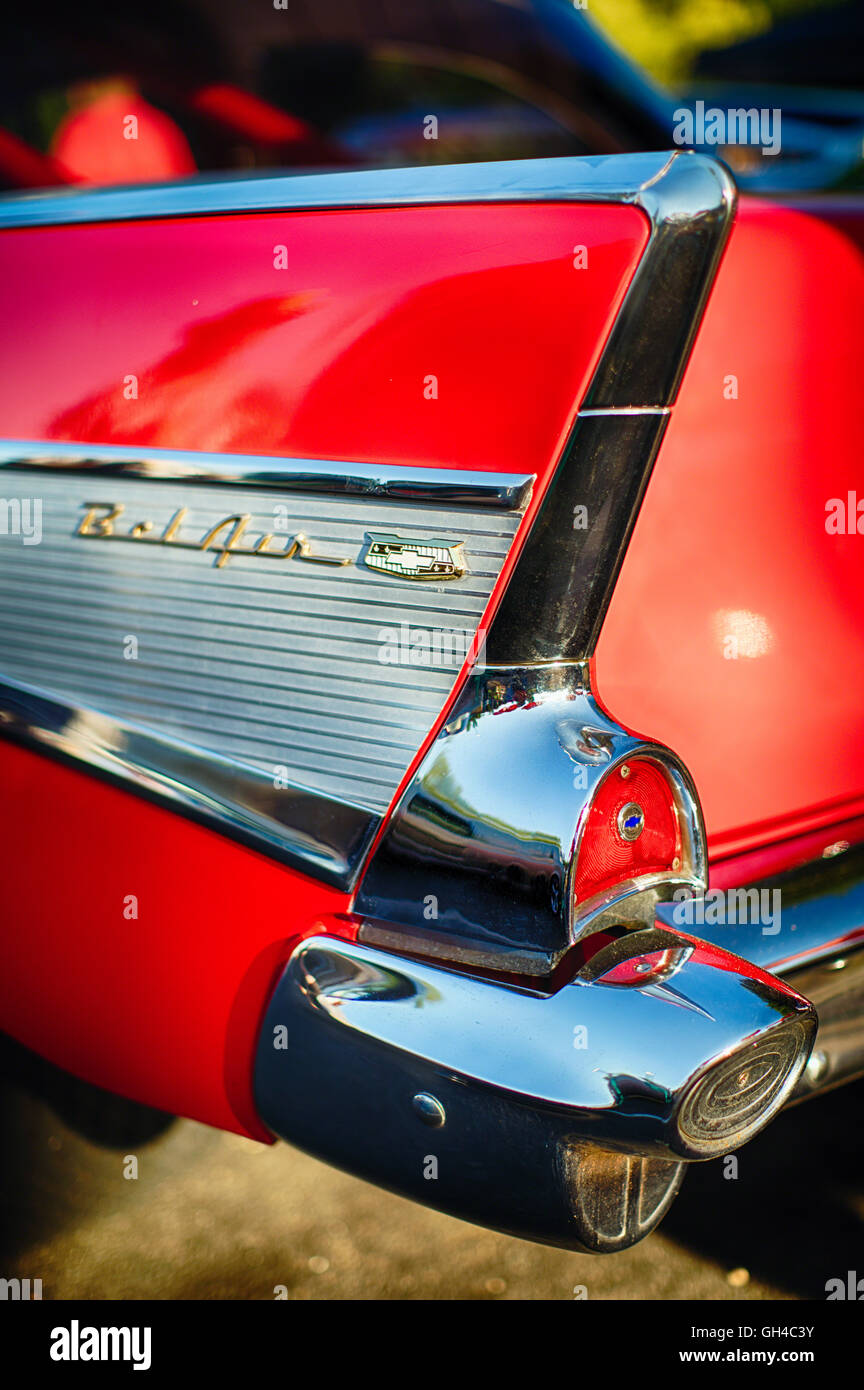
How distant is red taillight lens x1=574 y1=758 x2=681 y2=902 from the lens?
1269 mm

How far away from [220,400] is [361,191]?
31cm

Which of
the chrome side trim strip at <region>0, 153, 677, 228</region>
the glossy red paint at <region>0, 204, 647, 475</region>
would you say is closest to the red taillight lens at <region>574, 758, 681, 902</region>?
the glossy red paint at <region>0, 204, 647, 475</region>

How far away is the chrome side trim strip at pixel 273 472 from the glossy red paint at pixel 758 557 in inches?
9.2

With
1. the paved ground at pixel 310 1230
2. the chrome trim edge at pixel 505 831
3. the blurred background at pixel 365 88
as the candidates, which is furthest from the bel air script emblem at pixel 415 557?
the paved ground at pixel 310 1230

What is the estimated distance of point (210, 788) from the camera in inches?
55.6

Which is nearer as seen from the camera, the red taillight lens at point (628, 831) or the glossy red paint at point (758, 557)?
the red taillight lens at point (628, 831)

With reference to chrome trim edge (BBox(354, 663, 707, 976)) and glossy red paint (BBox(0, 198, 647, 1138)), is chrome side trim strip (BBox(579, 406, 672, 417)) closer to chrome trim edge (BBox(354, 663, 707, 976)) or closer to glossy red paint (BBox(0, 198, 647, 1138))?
glossy red paint (BBox(0, 198, 647, 1138))

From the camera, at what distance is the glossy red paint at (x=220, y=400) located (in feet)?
4.16

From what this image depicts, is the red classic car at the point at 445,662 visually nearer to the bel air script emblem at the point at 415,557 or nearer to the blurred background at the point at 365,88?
the bel air script emblem at the point at 415,557

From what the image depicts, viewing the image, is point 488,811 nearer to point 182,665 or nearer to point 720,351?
point 182,665

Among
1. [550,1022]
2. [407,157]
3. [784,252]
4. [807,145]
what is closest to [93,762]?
[550,1022]

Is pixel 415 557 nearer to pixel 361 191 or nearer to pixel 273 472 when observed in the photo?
pixel 273 472

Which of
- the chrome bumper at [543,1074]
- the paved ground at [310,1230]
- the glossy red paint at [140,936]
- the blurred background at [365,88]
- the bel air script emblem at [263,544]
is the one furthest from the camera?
the blurred background at [365,88]

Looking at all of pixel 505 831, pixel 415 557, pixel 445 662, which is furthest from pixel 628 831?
pixel 415 557
